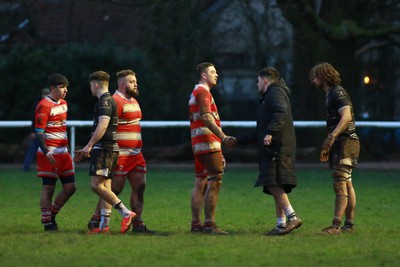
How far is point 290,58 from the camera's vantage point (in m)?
30.5

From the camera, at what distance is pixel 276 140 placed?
11.5 metres

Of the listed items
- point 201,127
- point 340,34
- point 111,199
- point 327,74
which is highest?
point 340,34

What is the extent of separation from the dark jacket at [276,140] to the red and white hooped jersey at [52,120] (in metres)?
2.40

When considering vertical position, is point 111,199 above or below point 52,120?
below

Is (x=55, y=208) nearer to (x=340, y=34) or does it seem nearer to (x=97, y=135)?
(x=97, y=135)

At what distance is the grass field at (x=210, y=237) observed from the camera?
375 inches

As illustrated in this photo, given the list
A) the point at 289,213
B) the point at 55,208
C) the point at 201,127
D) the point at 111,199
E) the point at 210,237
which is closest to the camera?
the point at 210,237

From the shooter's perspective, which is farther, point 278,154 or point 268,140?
point 278,154

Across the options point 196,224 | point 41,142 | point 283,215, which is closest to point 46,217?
point 41,142

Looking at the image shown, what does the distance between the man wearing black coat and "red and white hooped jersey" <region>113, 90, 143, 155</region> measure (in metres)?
1.51

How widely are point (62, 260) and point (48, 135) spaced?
10.0ft

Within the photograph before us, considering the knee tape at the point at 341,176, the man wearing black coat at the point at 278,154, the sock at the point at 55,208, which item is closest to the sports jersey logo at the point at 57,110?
the sock at the point at 55,208

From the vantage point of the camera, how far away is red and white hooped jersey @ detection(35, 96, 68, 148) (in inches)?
478

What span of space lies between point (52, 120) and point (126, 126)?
0.90 m
